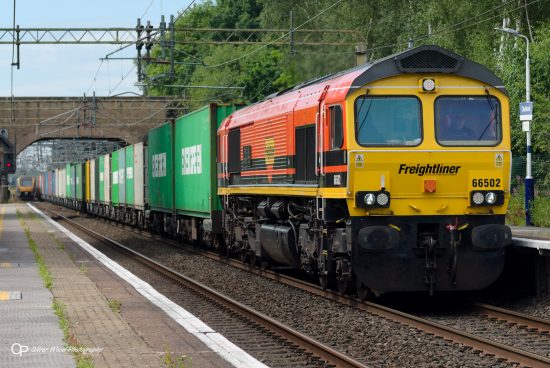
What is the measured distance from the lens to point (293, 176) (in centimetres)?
1623

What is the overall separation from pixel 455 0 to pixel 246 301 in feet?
93.9

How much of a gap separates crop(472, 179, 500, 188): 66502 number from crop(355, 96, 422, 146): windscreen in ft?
3.17

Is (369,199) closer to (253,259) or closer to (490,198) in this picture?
(490,198)

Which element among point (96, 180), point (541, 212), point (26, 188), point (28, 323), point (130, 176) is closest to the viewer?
point (28, 323)

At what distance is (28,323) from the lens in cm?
1181

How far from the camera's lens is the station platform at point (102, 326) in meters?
9.59

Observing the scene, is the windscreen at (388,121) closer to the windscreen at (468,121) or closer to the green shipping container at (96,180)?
the windscreen at (468,121)

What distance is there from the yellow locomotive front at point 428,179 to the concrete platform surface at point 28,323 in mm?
4268

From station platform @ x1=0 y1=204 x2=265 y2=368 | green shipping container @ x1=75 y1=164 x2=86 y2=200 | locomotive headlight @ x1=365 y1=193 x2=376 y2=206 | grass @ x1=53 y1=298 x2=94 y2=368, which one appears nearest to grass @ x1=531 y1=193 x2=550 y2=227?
station platform @ x1=0 y1=204 x2=265 y2=368

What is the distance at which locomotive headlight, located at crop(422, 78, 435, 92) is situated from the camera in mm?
13891

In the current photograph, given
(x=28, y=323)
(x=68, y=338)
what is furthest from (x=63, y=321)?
(x=68, y=338)

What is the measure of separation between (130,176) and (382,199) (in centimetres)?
2662

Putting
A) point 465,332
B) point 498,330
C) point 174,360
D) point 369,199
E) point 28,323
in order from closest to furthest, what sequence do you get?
point 174,360
point 465,332
point 28,323
point 498,330
point 369,199

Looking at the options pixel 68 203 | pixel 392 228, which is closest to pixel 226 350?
pixel 392 228
